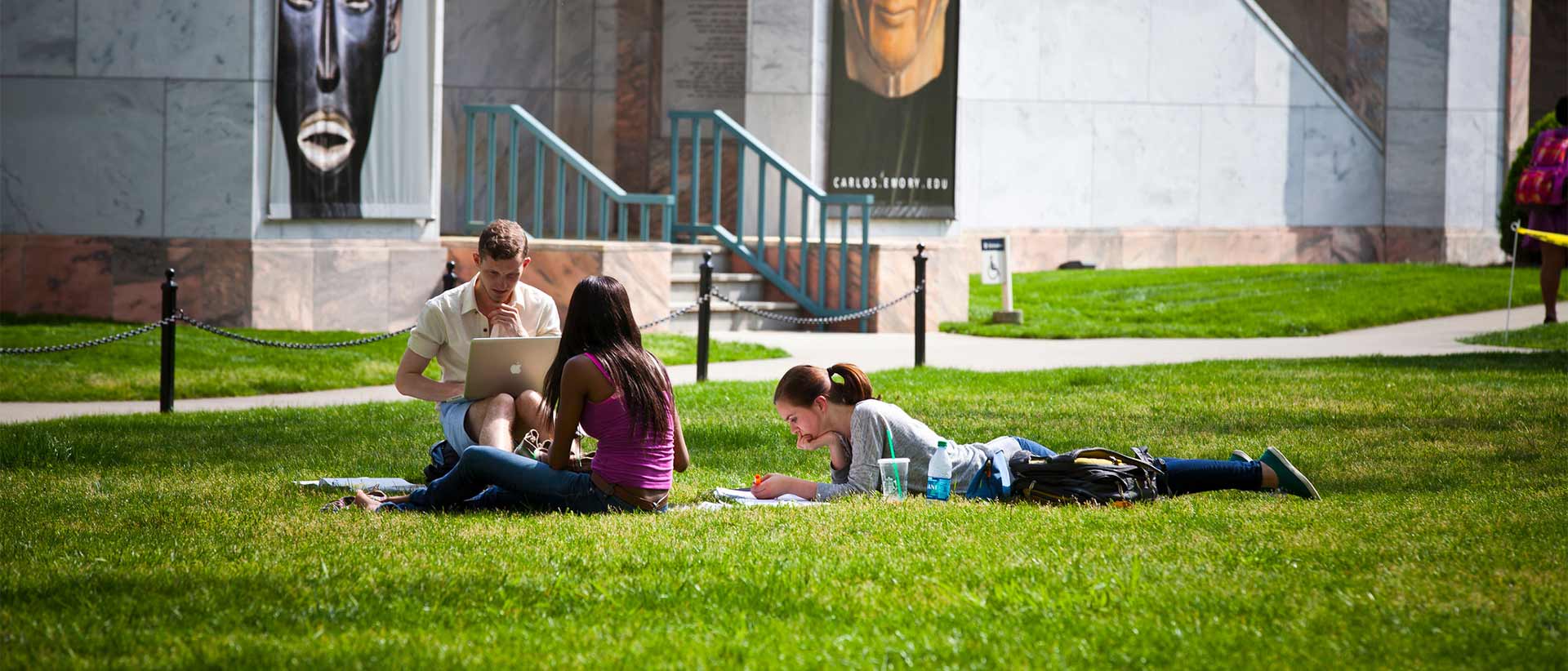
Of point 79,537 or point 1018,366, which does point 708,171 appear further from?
point 79,537

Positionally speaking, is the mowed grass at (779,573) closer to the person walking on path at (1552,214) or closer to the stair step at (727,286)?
the stair step at (727,286)

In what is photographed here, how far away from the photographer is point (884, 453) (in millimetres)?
7707

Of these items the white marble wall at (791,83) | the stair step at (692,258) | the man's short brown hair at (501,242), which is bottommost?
the man's short brown hair at (501,242)

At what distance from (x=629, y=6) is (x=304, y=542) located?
16.8 m

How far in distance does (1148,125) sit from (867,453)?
20.6 meters

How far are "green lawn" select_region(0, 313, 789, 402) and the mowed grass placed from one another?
10.2 feet

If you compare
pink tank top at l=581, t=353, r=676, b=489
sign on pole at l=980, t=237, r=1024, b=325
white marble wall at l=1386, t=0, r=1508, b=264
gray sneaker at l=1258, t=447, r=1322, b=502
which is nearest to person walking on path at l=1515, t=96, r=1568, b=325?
sign on pole at l=980, t=237, r=1024, b=325

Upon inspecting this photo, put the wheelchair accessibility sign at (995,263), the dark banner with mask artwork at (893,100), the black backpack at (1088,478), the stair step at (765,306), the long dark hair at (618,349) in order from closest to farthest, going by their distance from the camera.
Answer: the long dark hair at (618,349) → the black backpack at (1088,478) → the stair step at (765,306) → the wheelchair accessibility sign at (995,263) → the dark banner with mask artwork at (893,100)

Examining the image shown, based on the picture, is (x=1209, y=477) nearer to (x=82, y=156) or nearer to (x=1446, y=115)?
(x=82, y=156)

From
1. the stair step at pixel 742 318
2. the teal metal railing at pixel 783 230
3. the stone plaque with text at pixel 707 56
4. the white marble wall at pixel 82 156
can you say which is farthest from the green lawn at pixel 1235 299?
the white marble wall at pixel 82 156

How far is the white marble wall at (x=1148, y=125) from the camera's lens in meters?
26.0

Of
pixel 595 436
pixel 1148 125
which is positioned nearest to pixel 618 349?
pixel 595 436

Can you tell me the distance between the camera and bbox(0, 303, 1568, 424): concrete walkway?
43.3 feet

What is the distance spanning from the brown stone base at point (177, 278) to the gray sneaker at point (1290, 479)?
10.2 metres
